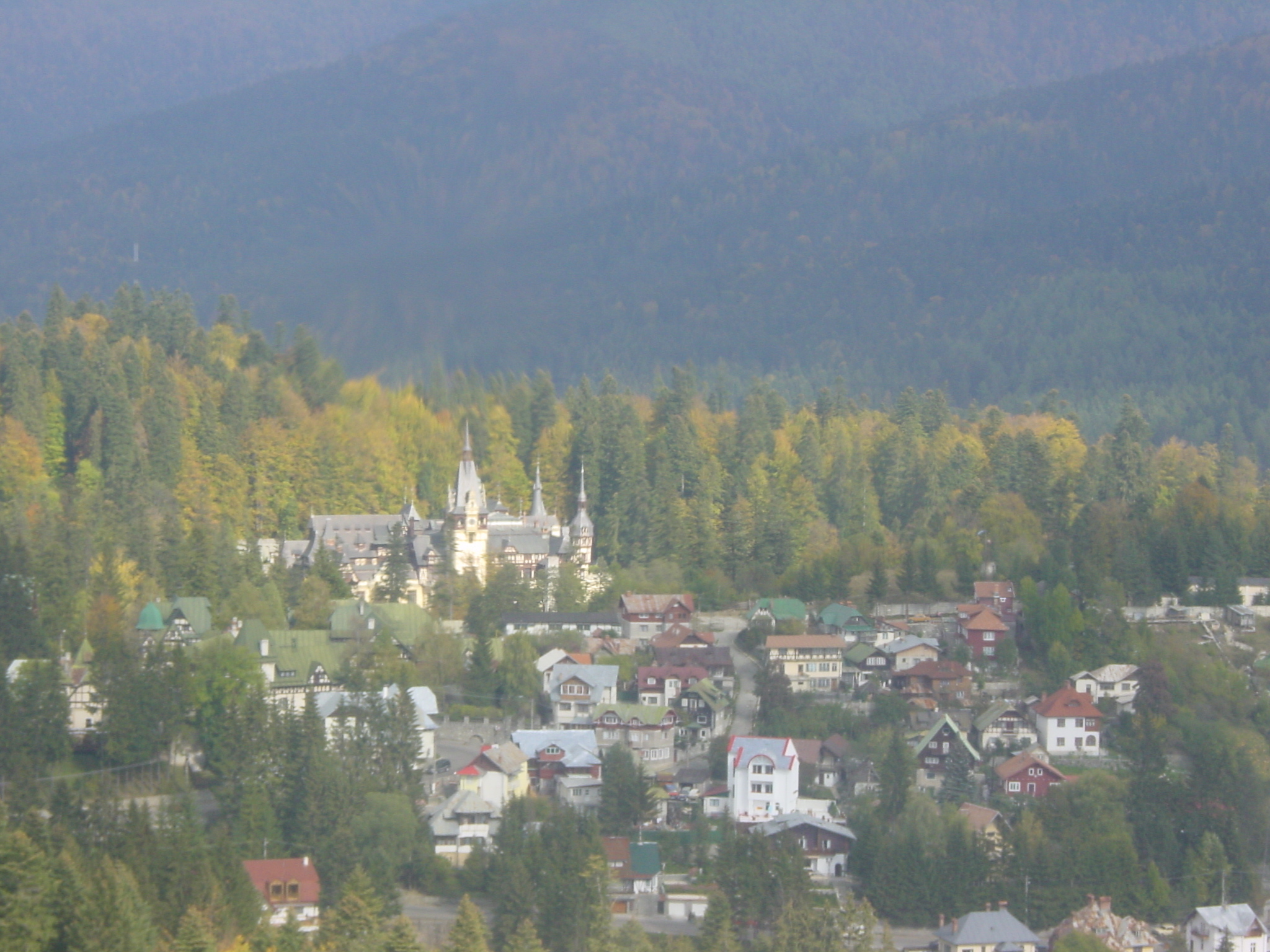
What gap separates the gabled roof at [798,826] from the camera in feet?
152

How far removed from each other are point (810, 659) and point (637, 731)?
669 centimetres

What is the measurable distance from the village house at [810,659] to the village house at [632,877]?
1220cm

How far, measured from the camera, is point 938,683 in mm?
54906

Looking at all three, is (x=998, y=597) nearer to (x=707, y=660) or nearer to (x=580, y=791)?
(x=707, y=660)

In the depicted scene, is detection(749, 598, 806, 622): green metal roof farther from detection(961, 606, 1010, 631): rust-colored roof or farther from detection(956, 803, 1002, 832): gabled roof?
detection(956, 803, 1002, 832): gabled roof

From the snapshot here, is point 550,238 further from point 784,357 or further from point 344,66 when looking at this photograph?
point 784,357

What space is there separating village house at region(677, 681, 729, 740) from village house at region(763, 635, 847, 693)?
2.48 meters

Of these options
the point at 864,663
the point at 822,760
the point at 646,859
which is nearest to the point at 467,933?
the point at 646,859

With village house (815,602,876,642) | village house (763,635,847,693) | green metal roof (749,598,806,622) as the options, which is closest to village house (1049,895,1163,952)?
village house (763,635,847,693)

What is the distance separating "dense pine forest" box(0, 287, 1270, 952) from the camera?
41.3 meters

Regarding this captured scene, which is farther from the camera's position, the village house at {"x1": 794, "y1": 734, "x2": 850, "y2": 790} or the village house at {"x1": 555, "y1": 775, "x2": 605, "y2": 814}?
the village house at {"x1": 794, "y1": 734, "x2": 850, "y2": 790}

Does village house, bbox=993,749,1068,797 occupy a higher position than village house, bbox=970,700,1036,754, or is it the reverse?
village house, bbox=970,700,1036,754

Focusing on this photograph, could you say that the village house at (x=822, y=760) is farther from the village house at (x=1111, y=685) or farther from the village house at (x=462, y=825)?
the village house at (x=462, y=825)

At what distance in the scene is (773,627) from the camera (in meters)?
59.3
